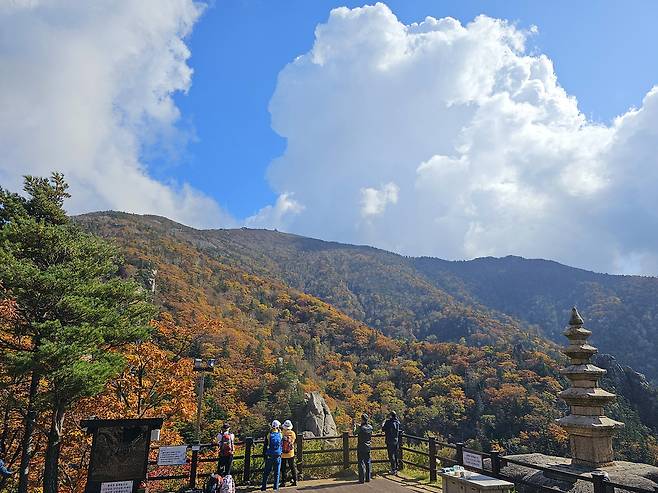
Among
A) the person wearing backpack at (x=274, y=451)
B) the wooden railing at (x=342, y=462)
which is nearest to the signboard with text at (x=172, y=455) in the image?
the wooden railing at (x=342, y=462)

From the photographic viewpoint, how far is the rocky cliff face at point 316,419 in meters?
31.2

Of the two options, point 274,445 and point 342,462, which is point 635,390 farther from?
point 274,445

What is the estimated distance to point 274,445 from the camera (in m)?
10.2

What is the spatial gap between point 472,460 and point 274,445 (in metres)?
4.64

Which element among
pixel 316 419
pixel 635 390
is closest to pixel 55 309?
pixel 316 419

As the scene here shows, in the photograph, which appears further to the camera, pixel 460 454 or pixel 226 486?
pixel 460 454

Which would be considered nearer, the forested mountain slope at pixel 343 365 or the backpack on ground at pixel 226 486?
the backpack on ground at pixel 226 486

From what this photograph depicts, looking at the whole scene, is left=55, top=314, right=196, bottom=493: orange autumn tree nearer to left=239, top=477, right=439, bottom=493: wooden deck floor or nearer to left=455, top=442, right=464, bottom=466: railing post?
left=239, top=477, right=439, bottom=493: wooden deck floor

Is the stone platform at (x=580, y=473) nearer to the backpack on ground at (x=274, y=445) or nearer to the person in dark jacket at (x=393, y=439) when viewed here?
the person in dark jacket at (x=393, y=439)

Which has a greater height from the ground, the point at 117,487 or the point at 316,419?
the point at 117,487

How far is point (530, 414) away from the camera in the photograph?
4369cm

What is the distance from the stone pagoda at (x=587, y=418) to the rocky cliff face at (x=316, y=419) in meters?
22.1

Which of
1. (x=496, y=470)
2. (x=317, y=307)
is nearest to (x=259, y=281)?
(x=317, y=307)

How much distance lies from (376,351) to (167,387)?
44728 millimetres
